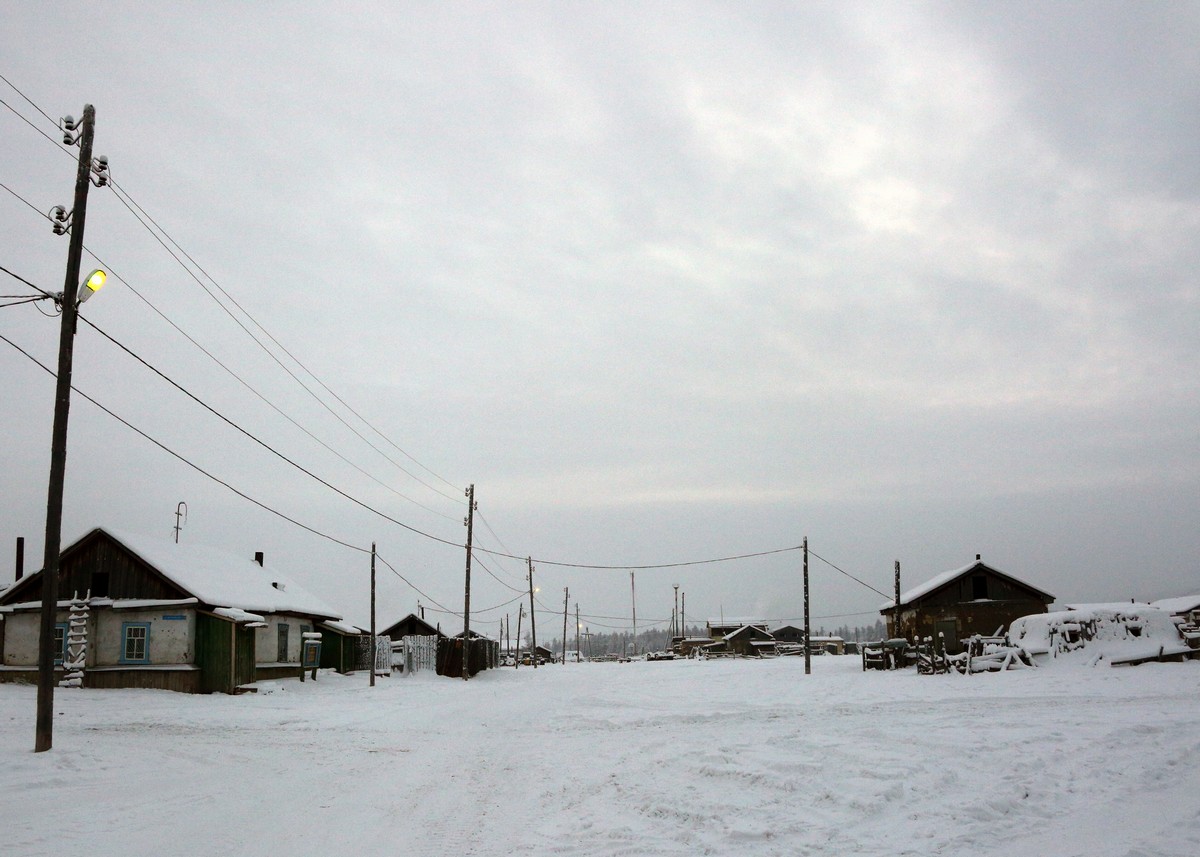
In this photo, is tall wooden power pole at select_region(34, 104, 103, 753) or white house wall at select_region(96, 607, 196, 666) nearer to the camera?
tall wooden power pole at select_region(34, 104, 103, 753)

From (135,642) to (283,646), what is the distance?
8.04 m

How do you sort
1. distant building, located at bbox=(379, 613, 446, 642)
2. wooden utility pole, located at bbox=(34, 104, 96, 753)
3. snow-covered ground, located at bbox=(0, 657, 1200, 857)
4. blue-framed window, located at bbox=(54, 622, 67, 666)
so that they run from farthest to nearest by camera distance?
1. distant building, located at bbox=(379, 613, 446, 642)
2. blue-framed window, located at bbox=(54, 622, 67, 666)
3. wooden utility pole, located at bbox=(34, 104, 96, 753)
4. snow-covered ground, located at bbox=(0, 657, 1200, 857)

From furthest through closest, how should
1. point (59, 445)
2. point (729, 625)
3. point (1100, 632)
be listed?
point (729, 625), point (1100, 632), point (59, 445)

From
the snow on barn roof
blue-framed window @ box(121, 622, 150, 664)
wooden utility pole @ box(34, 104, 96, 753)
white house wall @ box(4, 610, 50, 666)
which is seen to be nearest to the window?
the snow on barn roof

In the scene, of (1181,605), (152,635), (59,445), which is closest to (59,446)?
(59,445)

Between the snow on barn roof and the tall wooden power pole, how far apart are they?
1619 centimetres

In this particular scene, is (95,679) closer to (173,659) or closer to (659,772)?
(173,659)

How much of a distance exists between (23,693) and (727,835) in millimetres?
26795

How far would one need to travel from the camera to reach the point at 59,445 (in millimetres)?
14781

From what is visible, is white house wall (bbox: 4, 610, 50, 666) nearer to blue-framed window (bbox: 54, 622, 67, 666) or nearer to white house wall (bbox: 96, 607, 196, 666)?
blue-framed window (bbox: 54, 622, 67, 666)

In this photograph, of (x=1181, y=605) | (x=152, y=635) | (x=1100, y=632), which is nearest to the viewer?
(x=152, y=635)

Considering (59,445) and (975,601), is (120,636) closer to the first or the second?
(59,445)

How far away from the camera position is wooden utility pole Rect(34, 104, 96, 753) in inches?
558

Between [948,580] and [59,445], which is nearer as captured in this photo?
[59,445]
